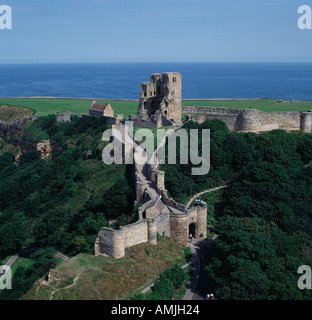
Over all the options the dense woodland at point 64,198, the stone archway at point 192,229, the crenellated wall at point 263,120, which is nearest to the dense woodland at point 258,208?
the crenellated wall at point 263,120

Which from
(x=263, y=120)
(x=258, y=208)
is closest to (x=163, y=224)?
(x=258, y=208)

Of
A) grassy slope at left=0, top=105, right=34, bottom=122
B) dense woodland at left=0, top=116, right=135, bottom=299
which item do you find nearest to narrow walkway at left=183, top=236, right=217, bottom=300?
dense woodland at left=0, top=116, right=135, bottom=299

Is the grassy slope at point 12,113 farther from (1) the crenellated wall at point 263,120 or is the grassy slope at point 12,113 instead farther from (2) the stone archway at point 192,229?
(2) the stone archway at point 192,229

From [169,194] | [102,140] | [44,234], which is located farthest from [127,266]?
[102,140]

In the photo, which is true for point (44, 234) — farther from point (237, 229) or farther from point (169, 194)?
point (237, 229)

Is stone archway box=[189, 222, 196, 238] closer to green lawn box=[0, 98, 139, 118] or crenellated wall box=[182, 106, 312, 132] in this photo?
crenellated wall box=[182, 106, 312, 132]

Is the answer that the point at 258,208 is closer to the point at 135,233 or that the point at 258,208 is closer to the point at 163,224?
the point at 163,224
